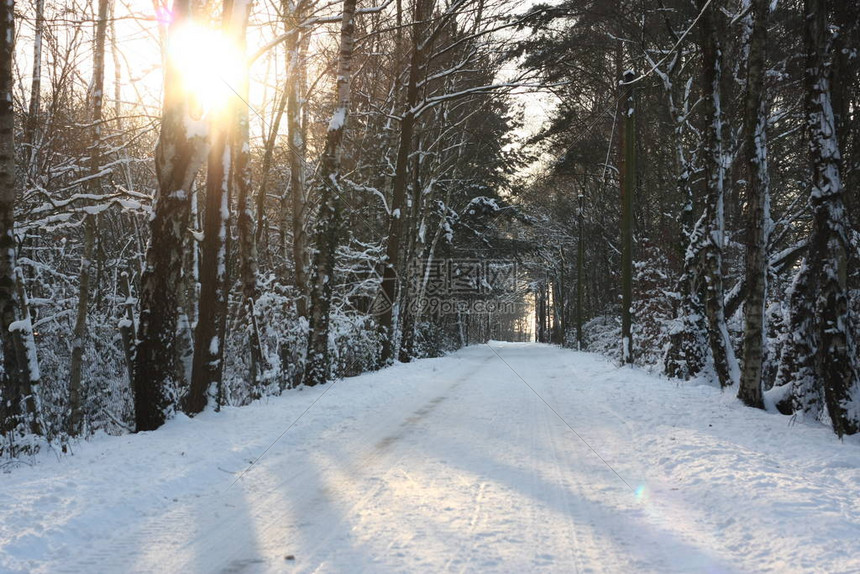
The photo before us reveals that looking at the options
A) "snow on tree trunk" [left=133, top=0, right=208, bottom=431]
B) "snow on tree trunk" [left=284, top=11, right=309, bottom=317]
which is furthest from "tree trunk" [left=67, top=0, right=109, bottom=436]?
"snow on tree trunk" [left=284, top=11, right=309, bottom=317]

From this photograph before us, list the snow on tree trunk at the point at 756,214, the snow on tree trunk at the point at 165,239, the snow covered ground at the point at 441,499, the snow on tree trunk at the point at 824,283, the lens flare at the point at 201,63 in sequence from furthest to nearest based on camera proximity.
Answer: the snow on tree trunk at the point at 756,214
the lens flare at the point at 201,63
the snow on tree trunk at the point at 165,239
the snow on tree trunk at the point at 824,283
the snow covered ground at the point at 441,499

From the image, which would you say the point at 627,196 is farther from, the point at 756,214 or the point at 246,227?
the point at 246,227

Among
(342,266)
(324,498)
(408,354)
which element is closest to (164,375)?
(324,498)

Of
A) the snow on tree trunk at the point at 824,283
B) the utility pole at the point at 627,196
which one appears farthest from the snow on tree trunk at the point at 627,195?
the snow on tree trunk at the point at 824,283

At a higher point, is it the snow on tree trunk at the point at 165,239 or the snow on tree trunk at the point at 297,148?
the snow on tree trunk at the point at 297,148

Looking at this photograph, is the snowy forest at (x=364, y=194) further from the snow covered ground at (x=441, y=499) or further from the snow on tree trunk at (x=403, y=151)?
the snow covered ground at (x=441, y=499)

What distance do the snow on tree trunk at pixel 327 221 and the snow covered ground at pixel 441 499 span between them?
191 inches

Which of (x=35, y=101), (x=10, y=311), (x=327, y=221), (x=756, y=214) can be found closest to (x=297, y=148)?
(x=327, y=221)

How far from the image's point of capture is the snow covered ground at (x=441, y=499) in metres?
3.71

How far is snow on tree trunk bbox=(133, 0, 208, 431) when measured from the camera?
7531mm

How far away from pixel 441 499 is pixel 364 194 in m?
21.8

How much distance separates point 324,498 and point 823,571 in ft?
11.8

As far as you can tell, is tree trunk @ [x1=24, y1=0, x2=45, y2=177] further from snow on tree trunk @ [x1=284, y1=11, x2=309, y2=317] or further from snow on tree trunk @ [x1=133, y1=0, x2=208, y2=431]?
snow on tree trunk @ [x1=284, y1=11, x2=309, y2=317]

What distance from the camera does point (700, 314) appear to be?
1366 cm
